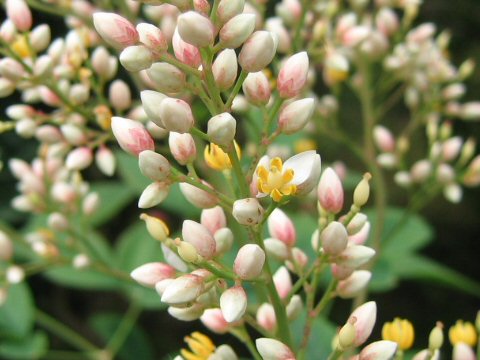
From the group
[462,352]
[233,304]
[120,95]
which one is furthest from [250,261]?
[120,95]

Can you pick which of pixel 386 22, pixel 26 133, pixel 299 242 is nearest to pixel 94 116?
pixel 26 133

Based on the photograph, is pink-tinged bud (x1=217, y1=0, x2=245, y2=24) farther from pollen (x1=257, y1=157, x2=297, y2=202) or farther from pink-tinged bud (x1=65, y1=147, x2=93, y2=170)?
pink-tinged bud (x1=65, y1=147, x2=93, y2=170)

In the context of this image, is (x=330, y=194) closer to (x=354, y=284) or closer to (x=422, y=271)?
(x=354, y=284)

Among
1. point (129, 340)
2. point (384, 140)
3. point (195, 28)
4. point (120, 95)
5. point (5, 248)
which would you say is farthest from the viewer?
point (129, 340)

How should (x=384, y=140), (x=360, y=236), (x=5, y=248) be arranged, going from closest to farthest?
(x=360, y=236) < (x=5, y=248) < (x=384, y=140)

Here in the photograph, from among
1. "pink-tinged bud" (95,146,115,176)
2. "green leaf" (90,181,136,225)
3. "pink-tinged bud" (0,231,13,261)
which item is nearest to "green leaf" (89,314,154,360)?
"green leaf" (90,181,136,225)

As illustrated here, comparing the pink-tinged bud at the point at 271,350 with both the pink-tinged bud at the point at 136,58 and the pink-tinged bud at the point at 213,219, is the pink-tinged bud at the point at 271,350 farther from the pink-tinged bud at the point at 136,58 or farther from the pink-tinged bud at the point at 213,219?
the pink-tinged bud at the point at 136,58
